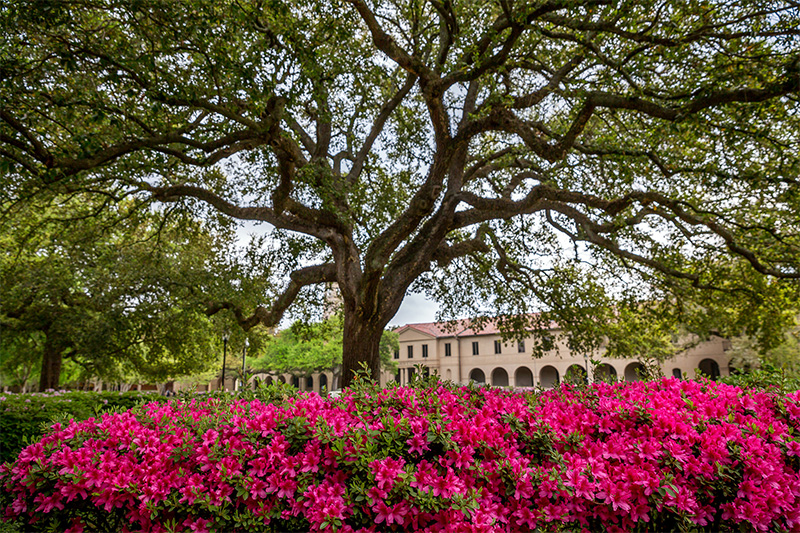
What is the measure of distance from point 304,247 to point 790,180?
11.0 meters

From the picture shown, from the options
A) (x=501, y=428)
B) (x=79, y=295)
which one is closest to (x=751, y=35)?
(x=501, y=428)

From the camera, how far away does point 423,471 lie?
2666mm

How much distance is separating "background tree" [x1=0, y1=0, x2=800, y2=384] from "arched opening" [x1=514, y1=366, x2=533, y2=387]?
3457 cm

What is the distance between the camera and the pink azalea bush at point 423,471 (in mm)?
2631

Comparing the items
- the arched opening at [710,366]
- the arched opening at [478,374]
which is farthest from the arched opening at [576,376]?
the arched opening at [478,374]

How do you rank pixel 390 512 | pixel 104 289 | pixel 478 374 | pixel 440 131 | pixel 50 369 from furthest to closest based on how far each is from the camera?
pixel 478 374 < pixel 50 369 < pixel 104 289 < pixel 440 131 < pixel 390 512

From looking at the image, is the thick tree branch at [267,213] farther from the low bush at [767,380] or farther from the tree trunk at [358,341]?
the low bush at [767,380]

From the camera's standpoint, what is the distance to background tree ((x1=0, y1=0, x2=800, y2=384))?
272 inches

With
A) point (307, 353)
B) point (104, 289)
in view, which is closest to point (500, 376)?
point (307, 353)

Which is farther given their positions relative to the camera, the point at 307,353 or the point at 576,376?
the point at 307,353

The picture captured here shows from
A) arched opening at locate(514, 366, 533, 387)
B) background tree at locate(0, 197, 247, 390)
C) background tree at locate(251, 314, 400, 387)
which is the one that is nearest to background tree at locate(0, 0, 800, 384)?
background tree at locate(0, 197, 247, 390)

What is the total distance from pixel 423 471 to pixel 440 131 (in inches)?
314

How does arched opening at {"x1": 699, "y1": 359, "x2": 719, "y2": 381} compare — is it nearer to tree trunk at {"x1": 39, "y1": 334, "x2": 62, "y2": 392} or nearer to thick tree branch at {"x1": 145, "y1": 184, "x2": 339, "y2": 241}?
thick tree branch at {"x1": 145, "y1": 184, "x2": 339, "y2": 241}

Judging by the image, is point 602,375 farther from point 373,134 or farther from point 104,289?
point 104,289
